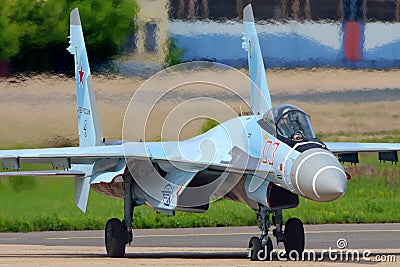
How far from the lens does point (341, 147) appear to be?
18062 mm

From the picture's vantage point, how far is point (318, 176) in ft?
49.3

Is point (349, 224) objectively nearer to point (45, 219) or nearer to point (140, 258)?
point (45, 219)

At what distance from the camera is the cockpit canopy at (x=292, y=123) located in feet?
52.6

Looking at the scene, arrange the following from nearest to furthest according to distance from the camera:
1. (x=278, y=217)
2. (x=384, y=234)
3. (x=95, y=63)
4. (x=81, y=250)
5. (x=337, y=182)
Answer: (x=337, y=182), (x=278, y=217), (x=81, y=250), (x=384, y=234), (x=95, y=63)

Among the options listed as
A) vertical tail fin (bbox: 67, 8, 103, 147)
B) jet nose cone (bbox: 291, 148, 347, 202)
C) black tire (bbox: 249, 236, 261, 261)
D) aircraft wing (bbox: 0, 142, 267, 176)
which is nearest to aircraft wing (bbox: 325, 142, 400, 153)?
aircraft wing (bbox: 0, 142, 267, 176)

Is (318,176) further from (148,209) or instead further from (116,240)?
(148,209)

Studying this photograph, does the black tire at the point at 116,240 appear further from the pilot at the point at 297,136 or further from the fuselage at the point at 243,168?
the pilot at the point at 297,136

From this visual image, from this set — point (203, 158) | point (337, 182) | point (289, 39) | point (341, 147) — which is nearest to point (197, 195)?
point (203, 158)

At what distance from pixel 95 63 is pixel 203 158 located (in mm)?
6708

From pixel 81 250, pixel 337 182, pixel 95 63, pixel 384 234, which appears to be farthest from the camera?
pixel 95 63

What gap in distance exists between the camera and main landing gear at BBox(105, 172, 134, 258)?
730 inches

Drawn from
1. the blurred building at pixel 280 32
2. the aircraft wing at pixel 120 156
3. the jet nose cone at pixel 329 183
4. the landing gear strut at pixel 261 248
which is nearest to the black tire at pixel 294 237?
the landing gear strut at pixel 261 248

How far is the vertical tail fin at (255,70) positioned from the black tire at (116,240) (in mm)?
2850

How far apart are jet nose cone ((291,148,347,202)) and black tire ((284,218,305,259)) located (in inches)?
74.6
